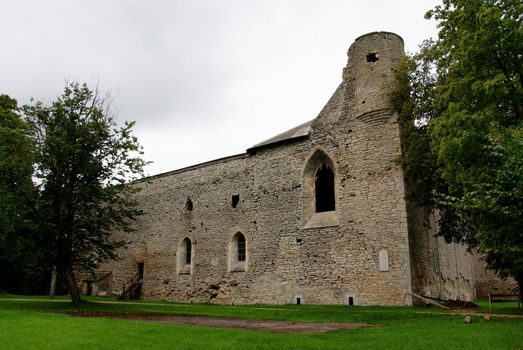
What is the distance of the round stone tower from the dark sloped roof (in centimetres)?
254

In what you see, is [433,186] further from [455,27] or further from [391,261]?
[455,27]

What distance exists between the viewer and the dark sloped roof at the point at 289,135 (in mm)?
21291

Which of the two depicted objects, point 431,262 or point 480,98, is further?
point 431,262

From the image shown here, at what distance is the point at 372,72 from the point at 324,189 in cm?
553

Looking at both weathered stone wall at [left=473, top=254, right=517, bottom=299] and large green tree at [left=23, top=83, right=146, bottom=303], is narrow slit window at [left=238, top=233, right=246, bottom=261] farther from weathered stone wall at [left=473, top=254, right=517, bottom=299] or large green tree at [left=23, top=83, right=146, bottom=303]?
weathered stone wall at [left=473, top=254, right=517, bottom=299]

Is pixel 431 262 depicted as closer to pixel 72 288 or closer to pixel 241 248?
pixel 241 248

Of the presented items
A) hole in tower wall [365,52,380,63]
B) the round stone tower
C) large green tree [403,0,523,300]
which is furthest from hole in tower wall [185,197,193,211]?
large green tree [403,0,523,300]

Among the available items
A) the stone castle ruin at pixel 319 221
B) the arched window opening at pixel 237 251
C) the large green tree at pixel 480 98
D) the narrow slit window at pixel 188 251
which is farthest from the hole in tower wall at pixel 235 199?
the large green tree at pixel 480 98

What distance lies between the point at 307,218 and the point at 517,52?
10.4 meters

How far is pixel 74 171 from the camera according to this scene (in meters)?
19.0

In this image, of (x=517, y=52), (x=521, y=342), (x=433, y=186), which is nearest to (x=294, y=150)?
(x=433, y=186)

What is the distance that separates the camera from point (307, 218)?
20.3 meters

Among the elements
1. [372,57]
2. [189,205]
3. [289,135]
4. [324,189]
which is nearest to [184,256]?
[189,205]

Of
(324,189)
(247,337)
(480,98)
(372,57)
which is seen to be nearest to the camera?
(247,337)
